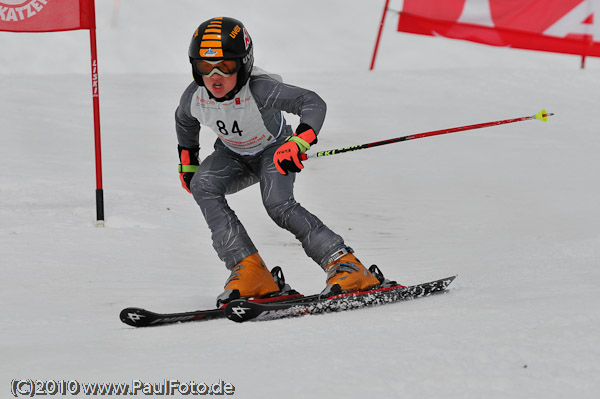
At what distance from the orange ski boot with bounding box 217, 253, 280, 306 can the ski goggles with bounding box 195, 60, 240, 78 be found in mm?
922

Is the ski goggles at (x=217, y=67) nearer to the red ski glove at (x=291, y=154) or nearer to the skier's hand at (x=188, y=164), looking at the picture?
the red ski glove at (x=291, y=154)

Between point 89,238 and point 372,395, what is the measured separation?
12.8ft

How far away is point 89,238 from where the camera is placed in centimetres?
568

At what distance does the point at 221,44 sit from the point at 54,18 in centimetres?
274

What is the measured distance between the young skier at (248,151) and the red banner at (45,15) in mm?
2249

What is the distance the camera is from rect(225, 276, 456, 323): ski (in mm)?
3299

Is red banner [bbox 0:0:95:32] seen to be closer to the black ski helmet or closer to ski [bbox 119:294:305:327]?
the black ski helmet

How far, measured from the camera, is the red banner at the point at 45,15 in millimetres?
5855

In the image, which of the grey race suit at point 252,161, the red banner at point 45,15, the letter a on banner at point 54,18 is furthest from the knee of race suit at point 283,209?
the red banner at point 45,15

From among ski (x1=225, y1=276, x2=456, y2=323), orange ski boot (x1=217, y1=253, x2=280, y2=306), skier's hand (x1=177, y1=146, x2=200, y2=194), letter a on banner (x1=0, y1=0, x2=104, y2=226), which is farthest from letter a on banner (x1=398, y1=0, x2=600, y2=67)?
orange ski boot (x1=217, y1=253, x2=280, y2=306)

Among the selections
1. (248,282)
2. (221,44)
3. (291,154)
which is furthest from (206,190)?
(221,44)

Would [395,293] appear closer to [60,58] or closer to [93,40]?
[93,40]

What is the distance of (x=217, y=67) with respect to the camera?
3.82 m

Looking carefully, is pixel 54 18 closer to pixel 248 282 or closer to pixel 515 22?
pixel 248 282
